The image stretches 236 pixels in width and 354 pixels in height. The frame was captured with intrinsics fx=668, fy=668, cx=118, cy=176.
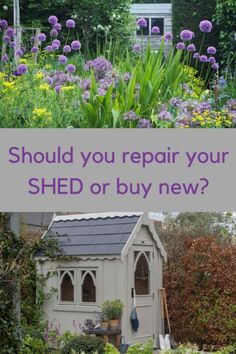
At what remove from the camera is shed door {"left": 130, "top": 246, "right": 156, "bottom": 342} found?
12.6 ft

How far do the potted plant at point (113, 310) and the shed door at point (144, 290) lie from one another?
5.4 inches

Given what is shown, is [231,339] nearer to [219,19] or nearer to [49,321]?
[49,321]

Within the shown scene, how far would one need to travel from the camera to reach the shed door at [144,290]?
3.85 m

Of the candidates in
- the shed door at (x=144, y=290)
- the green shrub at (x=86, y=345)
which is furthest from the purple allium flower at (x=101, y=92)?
the shed door at (x=144, y=290)

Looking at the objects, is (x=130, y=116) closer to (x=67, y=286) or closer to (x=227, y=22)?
(x=227, y=22)

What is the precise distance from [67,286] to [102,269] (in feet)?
0.86

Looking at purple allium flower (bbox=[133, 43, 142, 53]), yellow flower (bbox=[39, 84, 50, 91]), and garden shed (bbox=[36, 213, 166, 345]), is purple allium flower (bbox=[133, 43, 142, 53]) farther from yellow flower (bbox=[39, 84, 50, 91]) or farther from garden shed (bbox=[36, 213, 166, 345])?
garden shed (bbox=[36, 213, 166, 345])

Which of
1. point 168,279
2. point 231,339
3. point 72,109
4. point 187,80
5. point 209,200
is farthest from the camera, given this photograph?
point 168,279

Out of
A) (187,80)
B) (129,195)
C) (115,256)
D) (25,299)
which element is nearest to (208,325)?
(115,256)

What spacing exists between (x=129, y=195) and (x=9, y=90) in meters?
1.05

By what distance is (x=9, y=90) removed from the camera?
2711 millimetres

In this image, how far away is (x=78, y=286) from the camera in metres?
3.92

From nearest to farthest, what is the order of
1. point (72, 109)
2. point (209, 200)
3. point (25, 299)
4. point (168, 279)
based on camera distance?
point (209, 200), point (72, 109), point (25, 299), point (168, 279)

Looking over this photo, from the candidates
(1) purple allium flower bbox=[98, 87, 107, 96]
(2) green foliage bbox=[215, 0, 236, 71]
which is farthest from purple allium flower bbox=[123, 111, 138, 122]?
(2) green foliage bbox=[215, 0, 236, 71]
